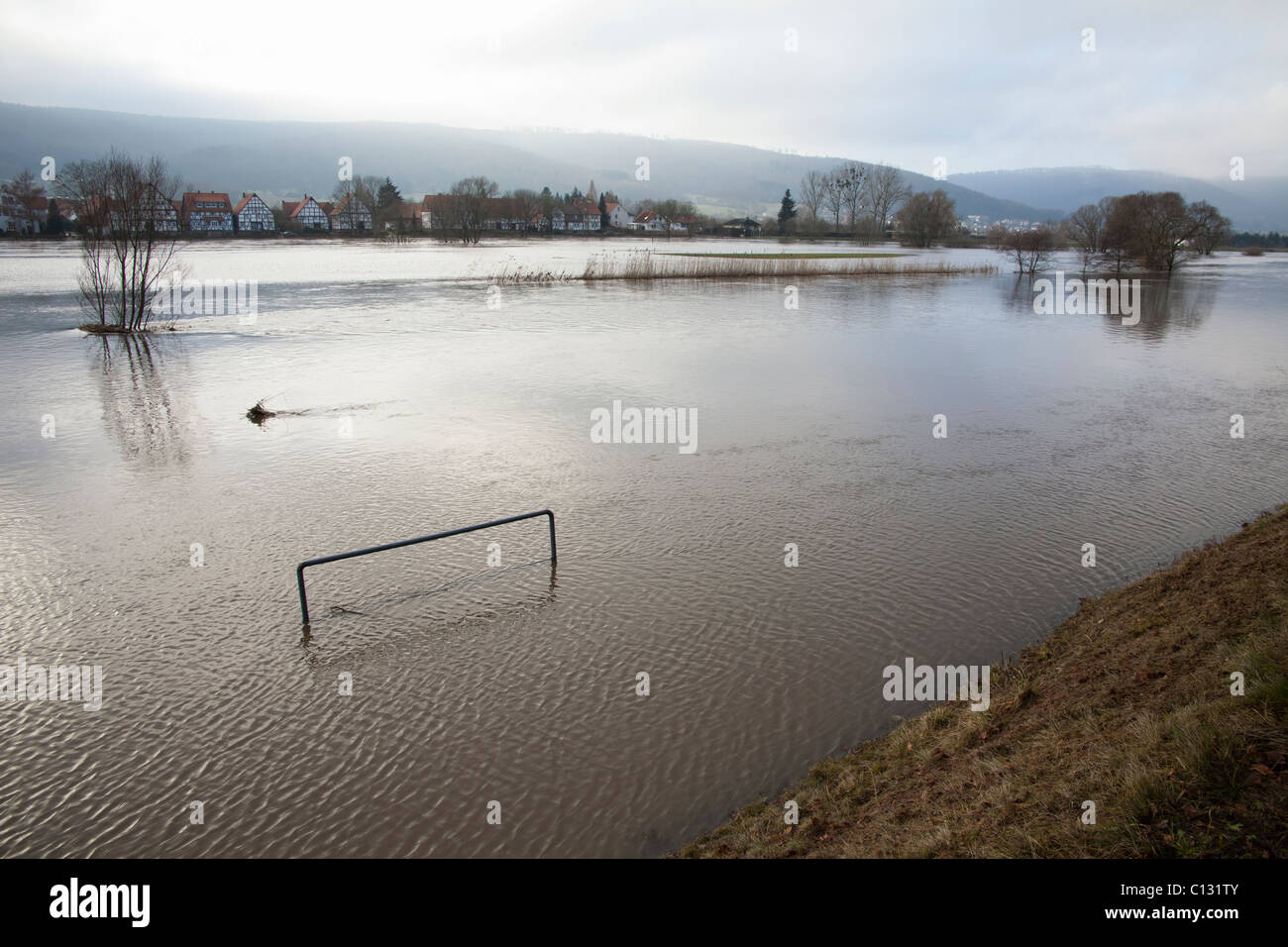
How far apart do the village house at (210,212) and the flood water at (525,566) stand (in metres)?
124

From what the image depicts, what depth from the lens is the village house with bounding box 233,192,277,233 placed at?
144 meters

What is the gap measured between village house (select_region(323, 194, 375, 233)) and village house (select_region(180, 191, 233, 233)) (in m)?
17.7

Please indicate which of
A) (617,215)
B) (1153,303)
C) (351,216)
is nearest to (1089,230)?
(1153,303)

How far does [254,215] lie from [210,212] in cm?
1110

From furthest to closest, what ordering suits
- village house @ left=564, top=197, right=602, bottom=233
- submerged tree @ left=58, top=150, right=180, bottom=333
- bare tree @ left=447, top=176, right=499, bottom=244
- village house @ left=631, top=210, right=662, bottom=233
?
1. village house @ left=564, top=197, right=602, bottom=233
2. village house @ left=631, top=210, right=662, bottom=233
3. bare tree @ left=447, top=176, right=499, bottom=244
4. submerged tree @ left=58, top=150, right=180, bottom=333

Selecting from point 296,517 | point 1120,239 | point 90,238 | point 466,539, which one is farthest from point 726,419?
point 1120,239

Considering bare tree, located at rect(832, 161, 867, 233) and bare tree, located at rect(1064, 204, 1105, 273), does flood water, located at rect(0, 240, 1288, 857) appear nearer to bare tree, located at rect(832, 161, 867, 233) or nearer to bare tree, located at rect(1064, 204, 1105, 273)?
bare tree, located at rect(1064, 204, 1105, 273)

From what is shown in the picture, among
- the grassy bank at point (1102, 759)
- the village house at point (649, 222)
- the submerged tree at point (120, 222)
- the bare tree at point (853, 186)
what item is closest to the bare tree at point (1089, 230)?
the village house at point (649, 222)

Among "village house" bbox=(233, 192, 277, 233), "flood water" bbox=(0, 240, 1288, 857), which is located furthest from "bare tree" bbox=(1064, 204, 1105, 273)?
"village house" bbox=(233, 192, 277, 233)

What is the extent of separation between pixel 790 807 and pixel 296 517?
34.4 feet

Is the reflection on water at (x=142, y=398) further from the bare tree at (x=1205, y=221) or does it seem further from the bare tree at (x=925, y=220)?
the bare tree at (x=925, y=220)

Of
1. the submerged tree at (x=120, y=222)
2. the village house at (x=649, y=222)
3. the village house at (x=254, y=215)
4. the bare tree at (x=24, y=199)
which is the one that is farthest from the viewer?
the village house at (x=254, y=215)

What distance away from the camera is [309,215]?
149375 mm

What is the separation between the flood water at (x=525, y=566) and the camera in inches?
292
